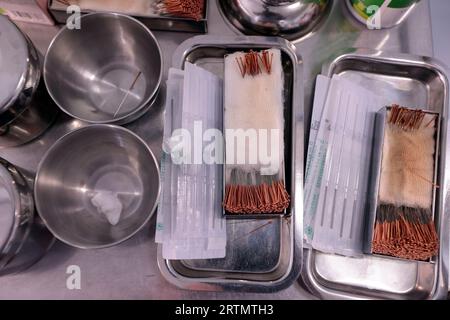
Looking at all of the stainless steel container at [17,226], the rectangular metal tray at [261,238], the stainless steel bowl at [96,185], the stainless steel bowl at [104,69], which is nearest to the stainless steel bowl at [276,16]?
the rectangular metal tray at [261,238]

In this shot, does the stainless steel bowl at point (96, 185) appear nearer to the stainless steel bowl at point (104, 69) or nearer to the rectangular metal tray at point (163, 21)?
the stainless steel bowl at point (104, 69)

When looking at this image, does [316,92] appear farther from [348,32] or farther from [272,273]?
[272,273]

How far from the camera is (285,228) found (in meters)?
0.71

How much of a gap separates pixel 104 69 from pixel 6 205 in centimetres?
37

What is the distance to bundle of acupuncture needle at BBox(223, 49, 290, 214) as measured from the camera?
623mm

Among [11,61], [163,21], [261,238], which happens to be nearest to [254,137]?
[261,238]

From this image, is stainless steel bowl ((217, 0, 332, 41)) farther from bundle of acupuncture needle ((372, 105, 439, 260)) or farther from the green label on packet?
bundle of acupuncture needle ((372, 105, 439, 260))

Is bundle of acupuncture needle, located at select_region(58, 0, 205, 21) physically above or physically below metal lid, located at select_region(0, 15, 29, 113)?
above

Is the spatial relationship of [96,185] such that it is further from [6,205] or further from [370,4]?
[370,4]

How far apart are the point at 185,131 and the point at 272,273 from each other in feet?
1.16

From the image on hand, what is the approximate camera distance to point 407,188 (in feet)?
2.14

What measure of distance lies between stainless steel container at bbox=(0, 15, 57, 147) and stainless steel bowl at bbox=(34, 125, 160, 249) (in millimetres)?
101

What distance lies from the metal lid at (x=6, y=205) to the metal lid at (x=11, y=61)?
123 millimetres

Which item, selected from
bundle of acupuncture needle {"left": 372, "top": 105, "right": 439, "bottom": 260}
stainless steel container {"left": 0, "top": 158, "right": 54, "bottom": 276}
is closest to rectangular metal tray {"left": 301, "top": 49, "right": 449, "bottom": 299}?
bundle of acupuncture needle {"left": 372, "top": 105, "right": 439, "bottom": 260}
